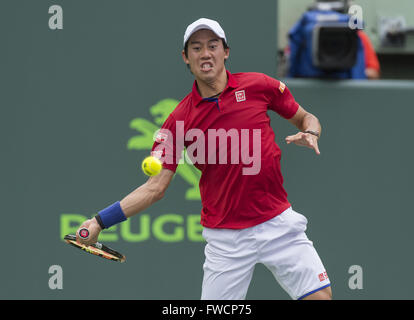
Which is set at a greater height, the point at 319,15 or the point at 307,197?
the point at 319,15

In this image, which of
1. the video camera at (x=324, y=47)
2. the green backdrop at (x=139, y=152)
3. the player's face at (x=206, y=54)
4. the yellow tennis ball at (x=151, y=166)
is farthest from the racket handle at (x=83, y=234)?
the video camera at (x=324, y=47)

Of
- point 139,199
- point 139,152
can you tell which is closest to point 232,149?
point 139,199

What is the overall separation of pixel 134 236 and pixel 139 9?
1.58m

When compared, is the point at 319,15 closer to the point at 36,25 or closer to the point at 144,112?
the point at 144,112

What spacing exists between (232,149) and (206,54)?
0.52 m

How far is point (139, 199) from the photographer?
333 centimetres

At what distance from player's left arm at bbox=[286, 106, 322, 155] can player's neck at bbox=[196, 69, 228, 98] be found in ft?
1.56

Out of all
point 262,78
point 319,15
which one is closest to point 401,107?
point 319,15

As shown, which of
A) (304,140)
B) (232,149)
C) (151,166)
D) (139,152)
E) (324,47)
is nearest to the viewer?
(151,166)

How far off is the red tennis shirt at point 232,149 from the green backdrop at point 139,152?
1009 millimetres

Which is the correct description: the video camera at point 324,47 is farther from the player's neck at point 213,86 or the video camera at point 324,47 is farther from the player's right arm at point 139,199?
the player's right arm at point 139,199

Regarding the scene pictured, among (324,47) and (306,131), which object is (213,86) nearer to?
(306,131)

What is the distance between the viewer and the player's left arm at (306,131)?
3188 mm

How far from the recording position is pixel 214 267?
3.42 m
